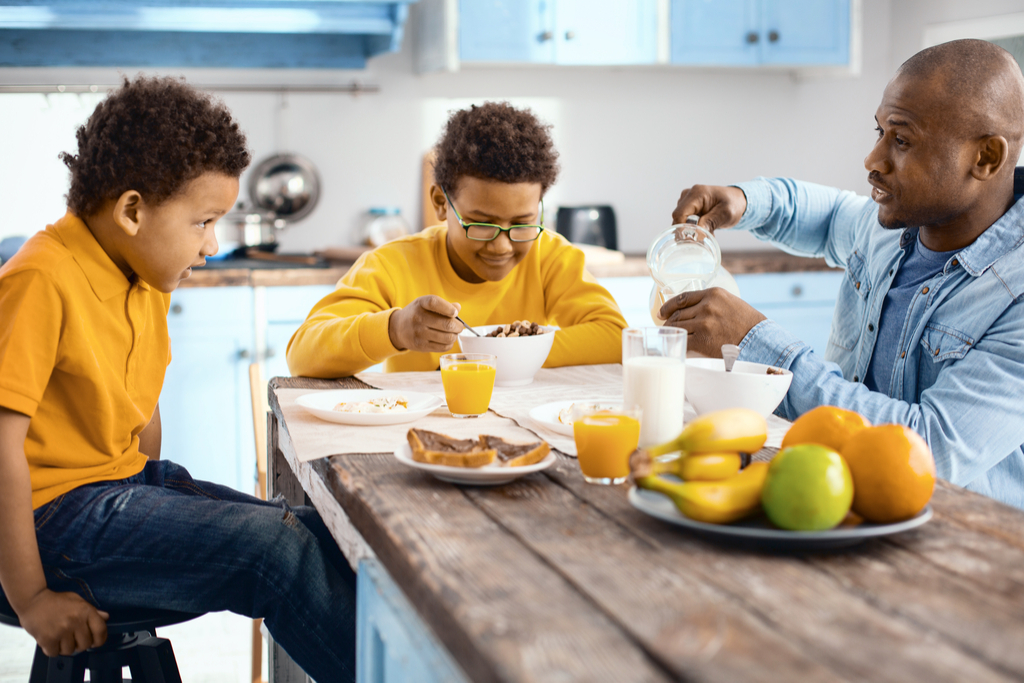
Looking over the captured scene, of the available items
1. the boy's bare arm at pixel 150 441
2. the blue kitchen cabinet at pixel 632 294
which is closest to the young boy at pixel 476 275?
the boy's bare arm at pixel 150 441

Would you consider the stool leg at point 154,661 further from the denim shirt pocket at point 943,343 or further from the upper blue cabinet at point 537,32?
the upper blue cabinet at point 537,32

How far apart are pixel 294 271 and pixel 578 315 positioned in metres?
1.38

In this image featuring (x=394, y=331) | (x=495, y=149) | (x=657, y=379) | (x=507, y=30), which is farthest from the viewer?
(x=507, y=30)

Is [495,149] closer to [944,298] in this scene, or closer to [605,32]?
[944,298]

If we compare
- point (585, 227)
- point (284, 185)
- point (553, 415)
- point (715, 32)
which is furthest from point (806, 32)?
point (553, 415)

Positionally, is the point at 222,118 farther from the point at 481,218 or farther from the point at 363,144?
the point at 363,144

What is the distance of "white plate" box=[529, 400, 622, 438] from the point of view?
1.17 metres

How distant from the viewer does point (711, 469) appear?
82 cm

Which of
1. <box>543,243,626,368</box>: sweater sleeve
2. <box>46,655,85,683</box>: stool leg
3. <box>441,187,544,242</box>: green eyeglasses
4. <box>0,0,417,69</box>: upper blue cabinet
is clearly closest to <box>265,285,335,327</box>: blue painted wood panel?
<box>0,0,417,69</box>: upper blue cabinet

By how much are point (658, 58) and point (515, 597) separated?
3.11m

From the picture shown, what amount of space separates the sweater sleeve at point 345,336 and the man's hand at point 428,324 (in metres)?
0.05

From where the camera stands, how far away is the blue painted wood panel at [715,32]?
3.45m

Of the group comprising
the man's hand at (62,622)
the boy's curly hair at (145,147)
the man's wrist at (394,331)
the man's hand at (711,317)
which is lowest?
the man's hand at (62,622)

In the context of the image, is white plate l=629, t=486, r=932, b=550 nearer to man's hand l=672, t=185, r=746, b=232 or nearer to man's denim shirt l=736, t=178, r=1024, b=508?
man's denim shirt l=736, t=178, r=1024, b=508
